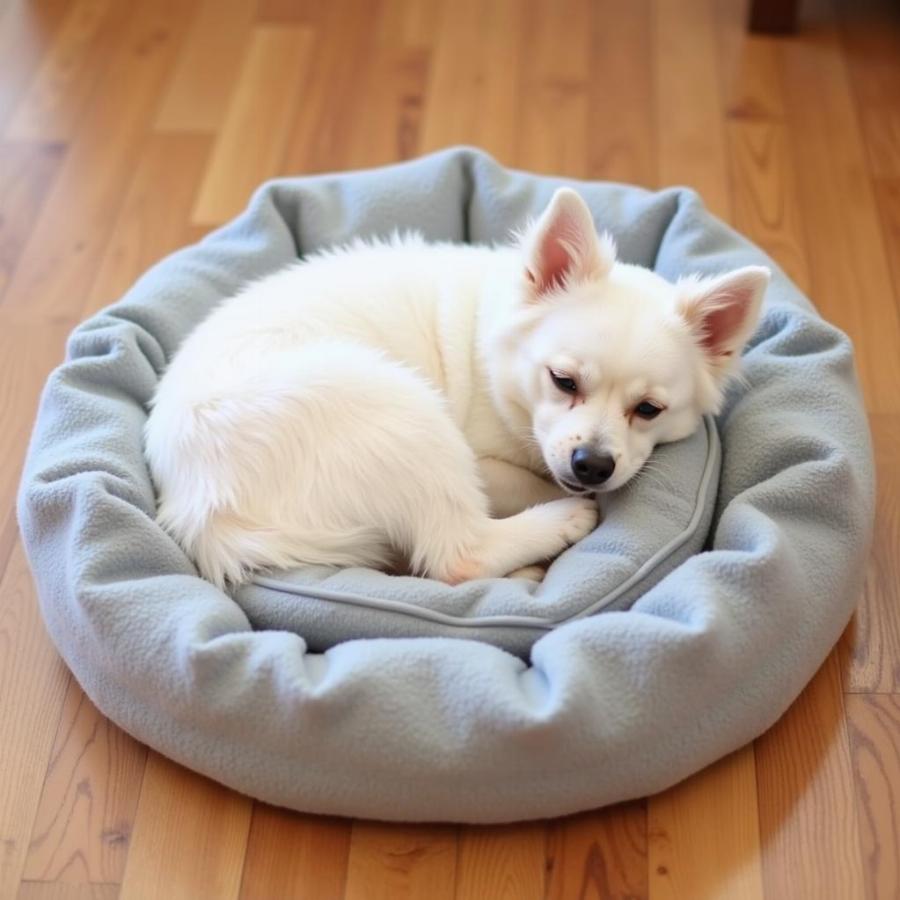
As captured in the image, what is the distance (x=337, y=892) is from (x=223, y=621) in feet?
1.47

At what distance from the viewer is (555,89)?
3.71 meters

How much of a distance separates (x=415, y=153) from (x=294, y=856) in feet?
7.01

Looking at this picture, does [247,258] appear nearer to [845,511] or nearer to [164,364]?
[164,364]

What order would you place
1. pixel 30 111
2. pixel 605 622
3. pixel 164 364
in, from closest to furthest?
pixel 605 622
pixel 164 364
pixel 30 111

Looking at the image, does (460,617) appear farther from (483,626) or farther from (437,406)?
(437,406)

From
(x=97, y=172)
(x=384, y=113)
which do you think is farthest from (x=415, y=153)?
(x=97, y=172)

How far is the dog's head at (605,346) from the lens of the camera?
220 centimetres

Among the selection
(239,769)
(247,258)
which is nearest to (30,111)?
(247,258)

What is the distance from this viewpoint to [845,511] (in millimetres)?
2184

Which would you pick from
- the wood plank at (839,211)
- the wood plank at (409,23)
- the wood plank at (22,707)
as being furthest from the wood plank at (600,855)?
the wood plank at (409,23)

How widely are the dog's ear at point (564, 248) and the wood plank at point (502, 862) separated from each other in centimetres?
94

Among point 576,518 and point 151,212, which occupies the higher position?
point 576,518

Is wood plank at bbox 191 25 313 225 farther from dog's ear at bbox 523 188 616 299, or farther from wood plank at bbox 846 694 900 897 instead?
wood plank at bbox 846 694 900 897

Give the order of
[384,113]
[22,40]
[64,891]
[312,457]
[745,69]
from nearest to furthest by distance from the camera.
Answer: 1. [64,891]
2. [312,457]
3. [384,113]
4. [745,69]
5. [22,40]
